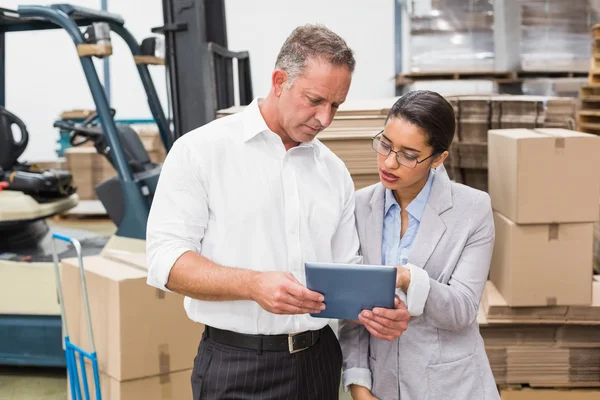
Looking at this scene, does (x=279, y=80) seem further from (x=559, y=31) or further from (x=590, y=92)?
(x=559, y=31)

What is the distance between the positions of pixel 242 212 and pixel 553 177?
1601 mm

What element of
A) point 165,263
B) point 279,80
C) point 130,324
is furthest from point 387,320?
point 130,324

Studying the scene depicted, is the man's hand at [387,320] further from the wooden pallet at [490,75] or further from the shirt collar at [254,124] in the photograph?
the wooden pallet at [490,75]

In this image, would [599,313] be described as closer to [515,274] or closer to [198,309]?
[515,274]

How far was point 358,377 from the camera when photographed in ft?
7.69

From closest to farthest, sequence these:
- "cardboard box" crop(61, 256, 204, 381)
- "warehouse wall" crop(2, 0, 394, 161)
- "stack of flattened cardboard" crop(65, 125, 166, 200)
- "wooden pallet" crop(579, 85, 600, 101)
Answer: "cardboard box" crop(61, 256, 204, 381) < "wooden pallet" crop(579, 85, 600, 101) < "stack of flattened cardboard" crop(65, 125, 166, 200) < "warehouse wall" crop(2, 0, 394, 161)

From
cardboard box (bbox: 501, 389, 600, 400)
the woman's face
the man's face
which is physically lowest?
cardboard box (bbox: 501, 389, 600, 400)

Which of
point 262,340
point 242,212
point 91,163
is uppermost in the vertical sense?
point 242,212

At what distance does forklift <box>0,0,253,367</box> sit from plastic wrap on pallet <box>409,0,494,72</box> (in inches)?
109

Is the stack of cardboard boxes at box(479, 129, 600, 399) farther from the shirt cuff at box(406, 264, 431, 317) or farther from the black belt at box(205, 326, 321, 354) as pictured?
the black belt at box(205, 326, 321, 354)

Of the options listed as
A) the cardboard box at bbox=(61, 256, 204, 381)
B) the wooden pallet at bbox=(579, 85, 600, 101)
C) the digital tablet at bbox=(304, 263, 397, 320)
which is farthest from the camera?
the wooden pallet at bbox=(579, 85, 600, 101)

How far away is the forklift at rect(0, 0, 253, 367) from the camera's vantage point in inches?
187

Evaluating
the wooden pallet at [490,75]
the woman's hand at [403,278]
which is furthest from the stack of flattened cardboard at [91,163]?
the woman's hand at [403,278]

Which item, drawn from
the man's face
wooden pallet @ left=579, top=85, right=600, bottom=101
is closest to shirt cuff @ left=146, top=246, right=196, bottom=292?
the man's face
